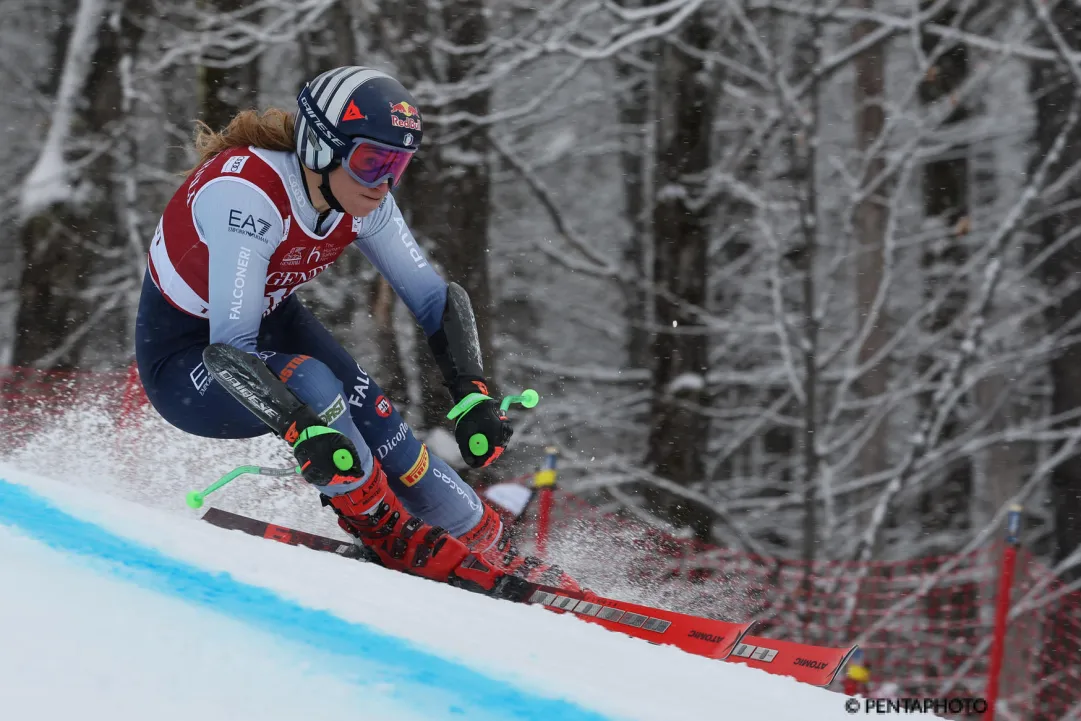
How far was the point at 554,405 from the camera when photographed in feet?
30.5

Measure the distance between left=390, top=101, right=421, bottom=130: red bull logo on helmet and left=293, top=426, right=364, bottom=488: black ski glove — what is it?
87cm

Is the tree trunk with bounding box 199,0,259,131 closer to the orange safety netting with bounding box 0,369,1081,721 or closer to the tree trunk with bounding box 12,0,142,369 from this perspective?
the tree trunk with bounding box 12,0,142,369

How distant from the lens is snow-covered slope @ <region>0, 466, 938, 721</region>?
1.77 meters

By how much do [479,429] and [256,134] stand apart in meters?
1.10

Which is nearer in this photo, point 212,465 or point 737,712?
point 737,712

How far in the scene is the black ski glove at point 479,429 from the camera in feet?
10.1

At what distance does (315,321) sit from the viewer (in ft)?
11.5

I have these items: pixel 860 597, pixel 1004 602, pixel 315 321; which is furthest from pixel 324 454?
pixel 860 597

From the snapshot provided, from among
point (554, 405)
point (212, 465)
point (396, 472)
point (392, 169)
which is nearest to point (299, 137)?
point (392, 169)

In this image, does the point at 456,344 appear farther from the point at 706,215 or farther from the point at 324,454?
the point at 706,215

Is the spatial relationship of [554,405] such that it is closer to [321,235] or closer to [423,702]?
[321,235]

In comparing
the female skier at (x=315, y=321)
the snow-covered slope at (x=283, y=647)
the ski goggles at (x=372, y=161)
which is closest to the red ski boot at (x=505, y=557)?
the female skier at (x=315, y=321)

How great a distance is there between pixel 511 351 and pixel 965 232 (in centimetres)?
448

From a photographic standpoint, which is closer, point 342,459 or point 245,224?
point 342,459
